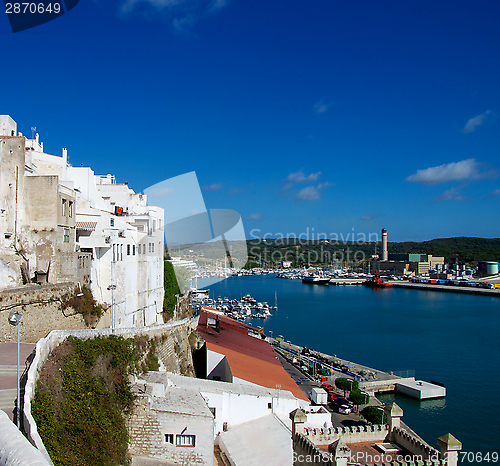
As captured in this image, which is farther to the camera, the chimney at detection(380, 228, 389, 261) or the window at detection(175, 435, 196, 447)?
the chimney at detection(380, 228, 389, 261)

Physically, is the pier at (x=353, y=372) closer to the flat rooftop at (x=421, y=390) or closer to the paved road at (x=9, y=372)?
the flat rooftop at (x=421, y=390)

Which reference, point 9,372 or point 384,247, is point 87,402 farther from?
point 384,247

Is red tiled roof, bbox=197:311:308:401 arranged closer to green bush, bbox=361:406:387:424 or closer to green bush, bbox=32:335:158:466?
green bush, bbox=361:406:387:424

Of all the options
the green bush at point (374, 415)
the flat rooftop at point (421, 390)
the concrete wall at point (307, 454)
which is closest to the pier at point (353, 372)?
the flat rooftop at point (421, 390)

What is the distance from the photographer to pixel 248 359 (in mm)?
17078

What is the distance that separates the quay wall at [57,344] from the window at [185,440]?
3.13 metres

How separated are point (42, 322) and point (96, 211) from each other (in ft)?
16.2

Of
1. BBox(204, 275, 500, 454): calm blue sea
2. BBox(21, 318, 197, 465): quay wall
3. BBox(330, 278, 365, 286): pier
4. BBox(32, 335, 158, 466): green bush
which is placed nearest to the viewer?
BBox(21, 318, 197, 465): quay wall

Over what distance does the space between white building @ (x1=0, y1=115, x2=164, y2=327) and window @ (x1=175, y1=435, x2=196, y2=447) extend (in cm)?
536

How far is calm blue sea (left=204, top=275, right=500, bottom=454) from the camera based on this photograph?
65.0ft

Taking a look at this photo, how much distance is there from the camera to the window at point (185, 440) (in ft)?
32.6

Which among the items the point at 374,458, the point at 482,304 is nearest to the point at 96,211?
the point at 374,458

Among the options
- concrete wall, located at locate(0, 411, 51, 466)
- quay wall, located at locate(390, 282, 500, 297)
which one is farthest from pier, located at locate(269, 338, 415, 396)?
quay wall, located at locate(390, 282, 500, 297)

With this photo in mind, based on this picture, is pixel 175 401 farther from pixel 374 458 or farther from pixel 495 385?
pixel 495 385
